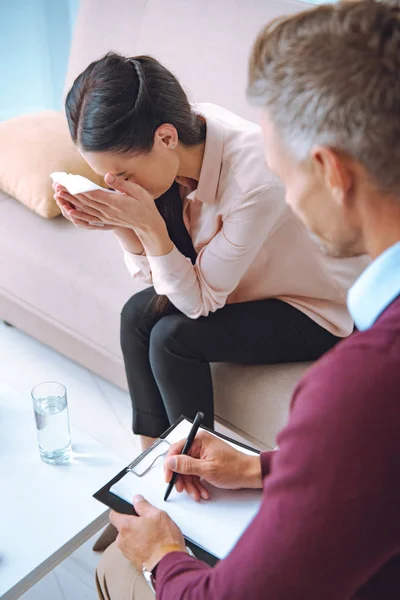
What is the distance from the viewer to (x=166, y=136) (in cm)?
131

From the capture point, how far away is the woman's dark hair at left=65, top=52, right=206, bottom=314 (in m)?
1.26

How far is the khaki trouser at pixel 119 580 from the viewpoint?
1.02 m

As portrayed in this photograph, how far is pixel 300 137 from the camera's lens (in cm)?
72

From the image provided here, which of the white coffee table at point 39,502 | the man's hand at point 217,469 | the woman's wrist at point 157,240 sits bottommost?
the white coffee table at point 39,502

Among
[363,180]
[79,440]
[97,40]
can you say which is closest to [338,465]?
[363,180]

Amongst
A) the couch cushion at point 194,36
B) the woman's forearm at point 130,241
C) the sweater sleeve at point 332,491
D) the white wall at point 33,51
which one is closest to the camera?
the sweater sleeve at point 332,491

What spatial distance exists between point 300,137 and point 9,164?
4.94 feet

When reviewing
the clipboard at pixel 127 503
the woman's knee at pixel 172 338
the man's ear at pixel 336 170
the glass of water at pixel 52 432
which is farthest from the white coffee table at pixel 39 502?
the man's ear at pixel 336 170

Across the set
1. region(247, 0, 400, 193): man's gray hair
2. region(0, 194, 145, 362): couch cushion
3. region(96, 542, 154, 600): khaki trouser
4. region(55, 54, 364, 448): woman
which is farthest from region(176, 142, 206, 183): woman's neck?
region(96, 542, 154, 600): khaki trouser

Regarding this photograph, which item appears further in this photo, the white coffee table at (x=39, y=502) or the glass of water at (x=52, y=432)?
the glass of water at (x=52, y=432)

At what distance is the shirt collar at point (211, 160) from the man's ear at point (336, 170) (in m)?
0.68

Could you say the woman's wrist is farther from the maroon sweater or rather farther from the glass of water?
the maroon sweater

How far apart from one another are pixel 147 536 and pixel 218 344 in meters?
0.54

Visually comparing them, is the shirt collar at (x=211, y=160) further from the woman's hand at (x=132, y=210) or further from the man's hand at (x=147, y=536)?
→ the man's hand at (x=147, y=536)
